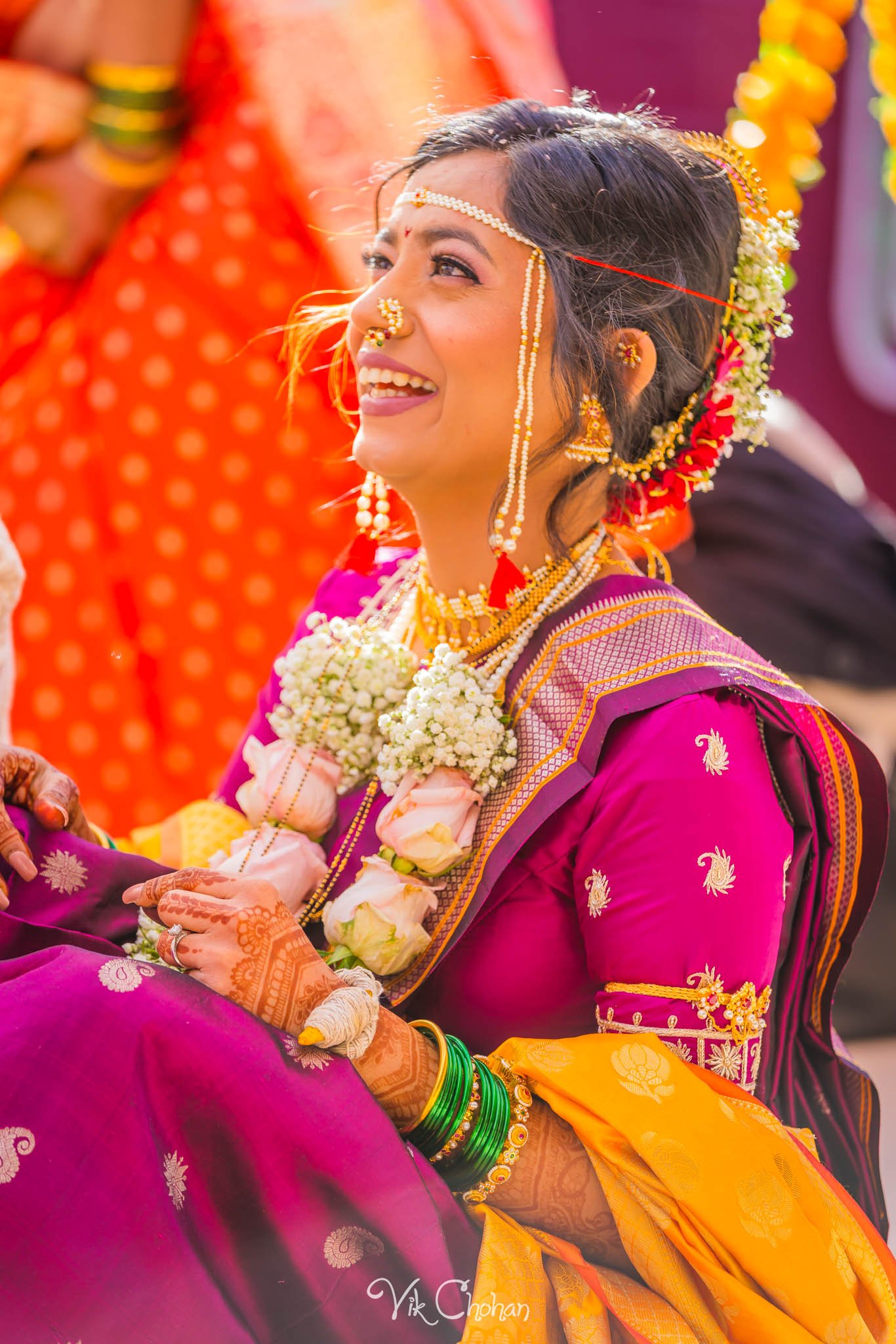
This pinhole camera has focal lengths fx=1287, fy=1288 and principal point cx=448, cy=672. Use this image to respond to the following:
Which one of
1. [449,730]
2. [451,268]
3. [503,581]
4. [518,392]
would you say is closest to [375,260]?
[451,268]

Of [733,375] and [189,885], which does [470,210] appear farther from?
[189,885]

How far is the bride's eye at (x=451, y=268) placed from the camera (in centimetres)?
134

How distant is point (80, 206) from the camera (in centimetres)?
246

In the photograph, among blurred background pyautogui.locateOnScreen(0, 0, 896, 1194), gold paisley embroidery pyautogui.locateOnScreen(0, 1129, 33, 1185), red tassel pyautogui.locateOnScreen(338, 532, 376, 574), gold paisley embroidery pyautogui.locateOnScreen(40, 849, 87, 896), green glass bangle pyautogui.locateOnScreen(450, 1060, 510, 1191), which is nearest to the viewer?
gold paisley embroidery pyautogui.locateOnScreen(0, 1129, 33, 1185)

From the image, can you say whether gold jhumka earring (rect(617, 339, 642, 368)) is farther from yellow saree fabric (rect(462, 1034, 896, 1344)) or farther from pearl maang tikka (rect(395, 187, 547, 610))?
yellow saree fabric (rect(462, 1034, 896, 1344))

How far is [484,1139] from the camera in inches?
45.2

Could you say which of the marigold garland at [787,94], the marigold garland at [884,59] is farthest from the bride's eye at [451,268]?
the marigold garland at [884,59]

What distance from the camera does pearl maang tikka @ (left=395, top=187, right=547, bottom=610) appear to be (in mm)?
1338

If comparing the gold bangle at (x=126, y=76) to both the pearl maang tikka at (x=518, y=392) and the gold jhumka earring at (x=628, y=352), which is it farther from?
the gold jhumka earring at (x=628, y=352)

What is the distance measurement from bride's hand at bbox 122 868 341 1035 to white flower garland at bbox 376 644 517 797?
281mm

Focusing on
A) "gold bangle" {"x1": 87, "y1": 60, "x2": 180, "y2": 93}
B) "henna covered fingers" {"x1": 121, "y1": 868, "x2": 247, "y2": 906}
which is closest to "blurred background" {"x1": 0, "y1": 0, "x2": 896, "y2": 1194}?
"gold bangle" {"x1": 87, "y1": 60, "x2": 180, "y2": 93}

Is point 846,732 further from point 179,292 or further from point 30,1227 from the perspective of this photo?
point 179,292

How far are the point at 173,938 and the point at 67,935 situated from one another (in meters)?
0.13

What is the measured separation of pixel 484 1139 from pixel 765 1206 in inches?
9.8
